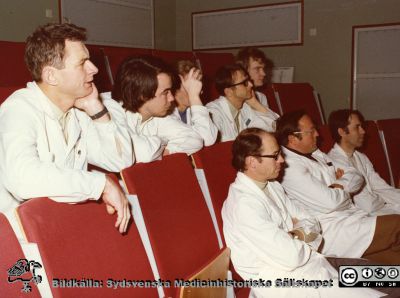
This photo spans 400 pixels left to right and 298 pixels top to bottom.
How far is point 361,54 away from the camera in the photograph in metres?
5.81

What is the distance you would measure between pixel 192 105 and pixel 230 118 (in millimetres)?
621

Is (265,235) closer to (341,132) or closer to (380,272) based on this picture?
(380,272)

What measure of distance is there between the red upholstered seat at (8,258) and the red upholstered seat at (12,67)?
242 cm

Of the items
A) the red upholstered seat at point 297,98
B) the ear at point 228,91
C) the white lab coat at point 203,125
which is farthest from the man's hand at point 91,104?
the red upholstered seat at point 297,98

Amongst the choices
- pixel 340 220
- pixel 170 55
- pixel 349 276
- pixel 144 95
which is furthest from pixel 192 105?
pixel 170 55

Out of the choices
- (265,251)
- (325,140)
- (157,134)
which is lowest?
(265,251)

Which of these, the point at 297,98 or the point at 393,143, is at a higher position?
the point at 297,98

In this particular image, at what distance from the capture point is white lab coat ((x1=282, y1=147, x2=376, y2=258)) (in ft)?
7.67

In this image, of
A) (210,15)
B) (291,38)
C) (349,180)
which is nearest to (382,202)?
(349,180)

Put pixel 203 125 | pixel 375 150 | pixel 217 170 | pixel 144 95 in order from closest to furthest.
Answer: pixel 217 170 < pixel 144 95 < pixel 203 125 < pixel 375 150

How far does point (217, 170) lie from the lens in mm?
1972

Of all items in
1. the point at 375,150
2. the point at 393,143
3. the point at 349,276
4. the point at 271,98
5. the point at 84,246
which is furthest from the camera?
the point at 271,98

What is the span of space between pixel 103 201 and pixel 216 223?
648 mm

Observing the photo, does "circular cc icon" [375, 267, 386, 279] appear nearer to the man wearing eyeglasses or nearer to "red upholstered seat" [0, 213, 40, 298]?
"red upholstered seat" [0, 213, 40, 298]
